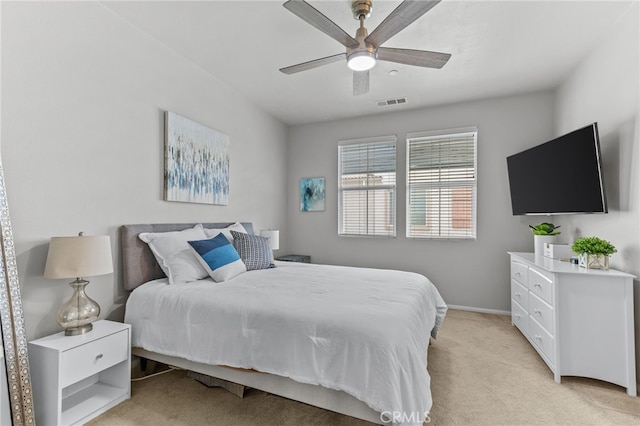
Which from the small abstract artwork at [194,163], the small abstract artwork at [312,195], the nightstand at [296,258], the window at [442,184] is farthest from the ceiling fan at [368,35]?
the nightstand at [296,258]

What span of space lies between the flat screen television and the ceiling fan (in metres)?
1.40

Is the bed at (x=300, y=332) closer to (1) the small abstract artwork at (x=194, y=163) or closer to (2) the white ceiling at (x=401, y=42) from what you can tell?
(1) the small abstract artwork at (x=194, y=163)

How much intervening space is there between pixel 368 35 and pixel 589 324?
2.60 m

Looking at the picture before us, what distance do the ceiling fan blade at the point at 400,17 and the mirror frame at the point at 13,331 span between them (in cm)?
235

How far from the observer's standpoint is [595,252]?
91.6 inches

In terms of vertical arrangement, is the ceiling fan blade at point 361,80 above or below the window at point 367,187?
above

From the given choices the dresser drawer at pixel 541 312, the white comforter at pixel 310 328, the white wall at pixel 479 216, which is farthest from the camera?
the white wall at pixel 479 216

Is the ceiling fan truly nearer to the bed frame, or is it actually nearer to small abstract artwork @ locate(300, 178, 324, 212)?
the bed frame

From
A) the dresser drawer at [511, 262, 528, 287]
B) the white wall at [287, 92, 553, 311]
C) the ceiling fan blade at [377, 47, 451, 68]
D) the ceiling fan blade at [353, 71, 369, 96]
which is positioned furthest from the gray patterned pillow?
the dresser drawer at [511, 262, 528, 287]

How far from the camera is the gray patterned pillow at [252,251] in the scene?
9.50 feet

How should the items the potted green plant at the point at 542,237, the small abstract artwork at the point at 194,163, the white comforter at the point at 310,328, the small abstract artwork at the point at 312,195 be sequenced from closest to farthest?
the white comforter at the point at 310,328, the small abstract artwork at the point at 194,163, the potted green plant at the point at 542,237, the small abstract artwork at the point at 312,195

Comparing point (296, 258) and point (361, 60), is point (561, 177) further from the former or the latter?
point (296, 258)

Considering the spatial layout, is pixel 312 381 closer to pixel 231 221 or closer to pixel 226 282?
pixel 226 282

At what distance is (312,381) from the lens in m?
1.59
